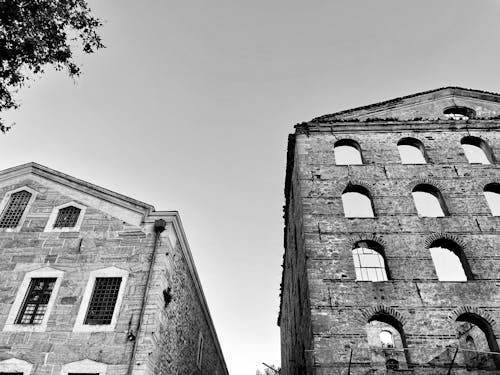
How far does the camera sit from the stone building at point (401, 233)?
38.3ft

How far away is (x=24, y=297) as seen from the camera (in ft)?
40.0

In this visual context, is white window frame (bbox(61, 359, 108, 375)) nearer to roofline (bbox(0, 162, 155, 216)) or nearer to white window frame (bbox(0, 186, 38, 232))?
roofline (bbox(0, 162, 155, 216))

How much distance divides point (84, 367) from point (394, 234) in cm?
1095

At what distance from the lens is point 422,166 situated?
15836 mm

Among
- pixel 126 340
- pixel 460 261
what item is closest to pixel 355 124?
pixel 460 261

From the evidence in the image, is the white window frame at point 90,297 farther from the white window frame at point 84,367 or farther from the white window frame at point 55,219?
the white window frame at point 55,219

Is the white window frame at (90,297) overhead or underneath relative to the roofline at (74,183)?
underneath

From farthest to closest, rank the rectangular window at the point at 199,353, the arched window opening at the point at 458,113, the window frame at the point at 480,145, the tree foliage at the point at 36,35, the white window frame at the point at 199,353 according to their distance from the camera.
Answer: the rectangular window at the point at 199,353 < the white window frame at the point at 199,353 < the arched window opening at the point at 458,113 < the window frame at the point at 480,145 < the tree foliage at the point at 36,35

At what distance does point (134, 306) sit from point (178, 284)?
324cm

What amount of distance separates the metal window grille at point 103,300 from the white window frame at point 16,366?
6.08 ft

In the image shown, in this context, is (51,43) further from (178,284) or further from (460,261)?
(460,261)

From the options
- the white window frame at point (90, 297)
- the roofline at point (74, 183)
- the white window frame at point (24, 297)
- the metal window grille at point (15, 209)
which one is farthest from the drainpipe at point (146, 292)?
the metal window grille at point (15, 209)

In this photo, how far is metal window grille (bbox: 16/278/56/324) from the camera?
38.8 ft

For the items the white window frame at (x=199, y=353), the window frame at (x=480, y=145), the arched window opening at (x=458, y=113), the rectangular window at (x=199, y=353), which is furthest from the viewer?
the rectangular window at (x=199, y=353)
